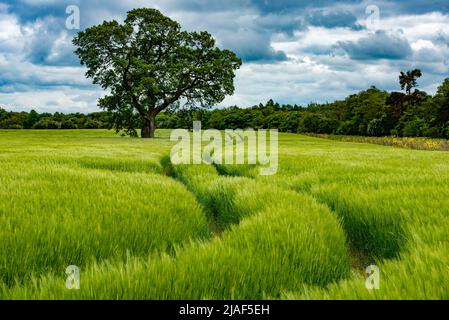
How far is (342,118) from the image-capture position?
352 feet

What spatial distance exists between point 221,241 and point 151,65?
136ft

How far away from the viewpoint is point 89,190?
21.2ft

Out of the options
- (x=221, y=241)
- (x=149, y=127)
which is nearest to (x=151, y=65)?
(x=149, y=127)

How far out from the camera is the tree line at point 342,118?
61.7 meters

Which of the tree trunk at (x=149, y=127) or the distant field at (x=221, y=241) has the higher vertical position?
the tree trunk at (x=149, y=127)

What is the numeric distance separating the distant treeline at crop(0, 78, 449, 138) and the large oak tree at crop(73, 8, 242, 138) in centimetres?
280

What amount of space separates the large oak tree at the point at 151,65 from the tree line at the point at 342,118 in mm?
2472

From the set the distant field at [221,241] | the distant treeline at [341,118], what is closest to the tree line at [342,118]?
the distant treeline at [341,118]

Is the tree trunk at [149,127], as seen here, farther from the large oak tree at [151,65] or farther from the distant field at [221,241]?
the distant field at [221,241]

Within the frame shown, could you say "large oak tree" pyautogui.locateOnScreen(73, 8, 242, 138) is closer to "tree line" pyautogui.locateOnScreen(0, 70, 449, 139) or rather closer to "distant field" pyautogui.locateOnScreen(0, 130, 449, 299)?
"tree line" pyautogui.locateOnScreen(0, 70, 449, 139)

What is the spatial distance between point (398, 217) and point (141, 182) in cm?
503

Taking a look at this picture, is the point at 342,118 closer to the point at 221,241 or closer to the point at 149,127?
the point at 149,127

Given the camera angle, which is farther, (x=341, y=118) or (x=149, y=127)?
(x=341, y=118)

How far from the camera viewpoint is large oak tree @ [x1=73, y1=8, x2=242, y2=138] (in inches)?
1708
